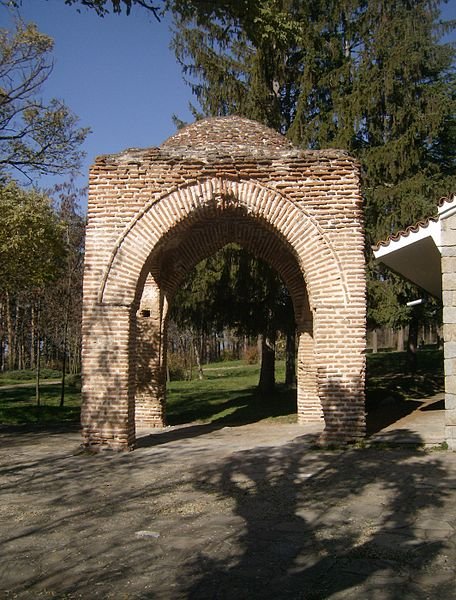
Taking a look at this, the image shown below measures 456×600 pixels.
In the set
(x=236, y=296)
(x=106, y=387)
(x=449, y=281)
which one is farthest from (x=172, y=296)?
(x=449, y=281)

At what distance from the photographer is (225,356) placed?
44.6m

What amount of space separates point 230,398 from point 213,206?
A: 10.5 metres

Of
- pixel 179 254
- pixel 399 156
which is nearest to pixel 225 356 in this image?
pixel 399 156

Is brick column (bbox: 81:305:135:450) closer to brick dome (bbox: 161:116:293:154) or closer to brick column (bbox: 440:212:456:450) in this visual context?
brick dome (bbox: 161:116:293:154)

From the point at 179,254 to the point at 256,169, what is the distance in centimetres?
347

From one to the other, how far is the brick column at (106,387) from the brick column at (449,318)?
432 cm

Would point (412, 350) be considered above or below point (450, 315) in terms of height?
below

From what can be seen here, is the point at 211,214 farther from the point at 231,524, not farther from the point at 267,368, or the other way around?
the point at 267,368

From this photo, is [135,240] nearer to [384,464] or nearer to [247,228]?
[247,228]

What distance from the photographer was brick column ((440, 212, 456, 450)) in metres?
7.69

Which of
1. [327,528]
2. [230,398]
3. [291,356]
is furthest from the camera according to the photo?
[291,356]

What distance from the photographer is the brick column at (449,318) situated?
25.2ft

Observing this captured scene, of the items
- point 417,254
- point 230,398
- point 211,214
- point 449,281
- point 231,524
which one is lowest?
point 230,398

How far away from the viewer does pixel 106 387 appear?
8297 mm
